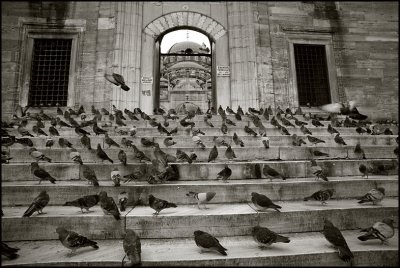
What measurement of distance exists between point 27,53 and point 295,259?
1315cm

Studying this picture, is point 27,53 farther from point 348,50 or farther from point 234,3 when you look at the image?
point 348,50

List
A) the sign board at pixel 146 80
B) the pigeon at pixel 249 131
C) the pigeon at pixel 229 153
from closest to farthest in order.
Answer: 1. the pigeon at pixel 229 153
2. the pigeon at pixel 249 131
3. the sign board at pixel 146 80

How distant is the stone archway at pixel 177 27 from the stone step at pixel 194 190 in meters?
7.42

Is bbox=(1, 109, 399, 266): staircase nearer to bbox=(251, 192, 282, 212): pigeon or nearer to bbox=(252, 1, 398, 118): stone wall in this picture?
bbox=(251, 192, 282, 212): pigeon

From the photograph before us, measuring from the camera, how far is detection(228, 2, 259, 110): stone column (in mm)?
11258

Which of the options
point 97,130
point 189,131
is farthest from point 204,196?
point 97,130

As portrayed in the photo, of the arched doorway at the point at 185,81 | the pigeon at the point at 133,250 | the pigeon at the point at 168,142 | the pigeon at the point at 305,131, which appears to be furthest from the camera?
the arched doorway at the point at 185,81

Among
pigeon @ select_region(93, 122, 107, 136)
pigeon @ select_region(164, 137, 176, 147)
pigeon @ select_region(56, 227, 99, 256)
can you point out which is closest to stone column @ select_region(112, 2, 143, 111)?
pigeon @ select_region(93, 122, 107, 136)

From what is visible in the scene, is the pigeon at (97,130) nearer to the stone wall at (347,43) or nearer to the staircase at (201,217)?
the staircase at (201,217)

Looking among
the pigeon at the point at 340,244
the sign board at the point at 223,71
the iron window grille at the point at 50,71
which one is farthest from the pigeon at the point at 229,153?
the iron window grille at the point at 50,71

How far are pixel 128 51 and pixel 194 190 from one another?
28.9 ft

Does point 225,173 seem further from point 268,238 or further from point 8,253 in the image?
point 8,253

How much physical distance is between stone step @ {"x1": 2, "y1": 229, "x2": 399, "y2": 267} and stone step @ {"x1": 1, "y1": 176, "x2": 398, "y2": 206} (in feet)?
3.05

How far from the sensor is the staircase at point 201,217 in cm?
278
